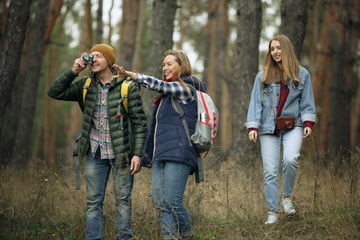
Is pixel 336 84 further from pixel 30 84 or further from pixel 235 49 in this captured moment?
pixel 30 84

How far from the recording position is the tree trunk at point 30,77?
11.9 m

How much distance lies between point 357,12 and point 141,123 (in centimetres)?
985

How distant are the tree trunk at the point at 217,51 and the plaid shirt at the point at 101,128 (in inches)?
473

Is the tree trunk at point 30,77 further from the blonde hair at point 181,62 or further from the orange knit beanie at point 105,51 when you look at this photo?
the blonde hair at point 181,62

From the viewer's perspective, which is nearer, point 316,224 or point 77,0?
point 316,224

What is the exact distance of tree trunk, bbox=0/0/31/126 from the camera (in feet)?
20.3

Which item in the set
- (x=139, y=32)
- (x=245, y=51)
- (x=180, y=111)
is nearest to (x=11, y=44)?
(x=180, y=111)

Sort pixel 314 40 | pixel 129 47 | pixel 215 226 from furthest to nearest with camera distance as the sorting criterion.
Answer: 1. pixel 314 40
2. pixel 129 47
3. pixel 215 226

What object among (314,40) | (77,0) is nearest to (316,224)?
(314,40)

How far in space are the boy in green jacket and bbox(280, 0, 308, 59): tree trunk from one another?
184 inches

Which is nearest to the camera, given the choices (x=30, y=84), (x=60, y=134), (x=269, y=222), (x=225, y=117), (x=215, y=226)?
(x=269, y=222)

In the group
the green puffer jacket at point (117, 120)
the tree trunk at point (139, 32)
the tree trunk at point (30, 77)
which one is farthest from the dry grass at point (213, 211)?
the tree trunk at point (139, 32)

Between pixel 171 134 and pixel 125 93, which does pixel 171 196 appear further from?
pixel 125 93

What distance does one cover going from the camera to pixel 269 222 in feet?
17.8
